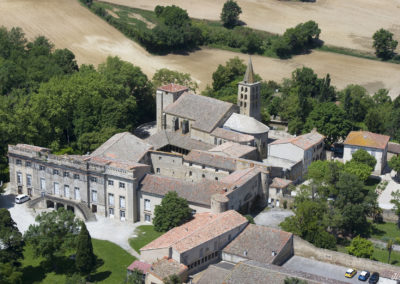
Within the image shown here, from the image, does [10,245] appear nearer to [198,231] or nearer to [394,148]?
[198,231]

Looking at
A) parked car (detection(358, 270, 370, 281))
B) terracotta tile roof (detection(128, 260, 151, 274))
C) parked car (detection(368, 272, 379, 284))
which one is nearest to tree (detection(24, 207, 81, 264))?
terracotta tile roof (detection(128, 260, 151, 274))

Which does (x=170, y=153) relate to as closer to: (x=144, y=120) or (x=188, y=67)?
(x=144, y=120)

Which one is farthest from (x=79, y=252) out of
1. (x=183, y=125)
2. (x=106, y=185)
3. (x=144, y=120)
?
(x=144, y=120)

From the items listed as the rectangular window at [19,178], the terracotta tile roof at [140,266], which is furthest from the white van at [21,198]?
the terracotta tile roof at [140,266]

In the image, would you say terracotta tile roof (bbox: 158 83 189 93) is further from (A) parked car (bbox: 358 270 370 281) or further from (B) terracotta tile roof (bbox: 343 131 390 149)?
(A) parked car (bbox: 358 270 370 281)

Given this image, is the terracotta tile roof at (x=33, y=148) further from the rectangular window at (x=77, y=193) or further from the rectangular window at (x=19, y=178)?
the rectangular window at (x=77, y=193)

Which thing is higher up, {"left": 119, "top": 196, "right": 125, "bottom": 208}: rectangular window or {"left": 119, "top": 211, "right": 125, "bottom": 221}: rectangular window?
{"left": 119, "top": 196, "right": 125, "bottom": 208}: rectangular window
